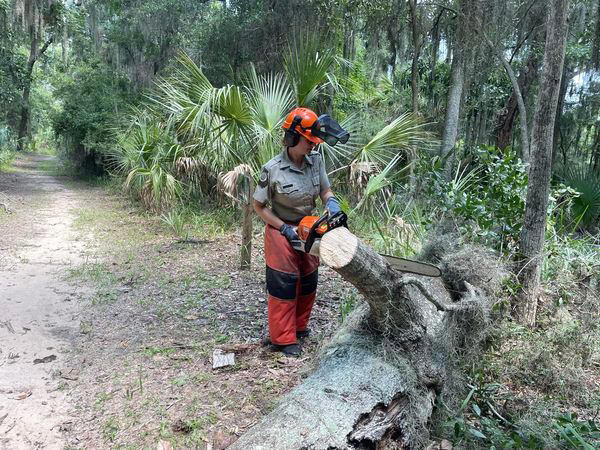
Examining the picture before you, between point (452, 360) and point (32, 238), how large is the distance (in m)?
7.77

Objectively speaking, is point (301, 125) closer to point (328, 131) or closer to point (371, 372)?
point (328, 131)

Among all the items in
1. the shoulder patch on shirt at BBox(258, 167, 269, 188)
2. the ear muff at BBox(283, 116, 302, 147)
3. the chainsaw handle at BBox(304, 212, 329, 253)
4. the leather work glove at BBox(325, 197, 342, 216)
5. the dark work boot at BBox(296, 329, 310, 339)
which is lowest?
the dark work boot at BBox(296, 329, 310, 339)

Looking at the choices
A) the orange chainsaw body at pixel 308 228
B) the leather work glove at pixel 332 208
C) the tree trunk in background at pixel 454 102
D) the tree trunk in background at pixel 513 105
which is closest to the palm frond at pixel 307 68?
the leather work glove at pixel 332 208

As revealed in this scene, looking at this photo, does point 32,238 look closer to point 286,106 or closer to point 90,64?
point 286,106

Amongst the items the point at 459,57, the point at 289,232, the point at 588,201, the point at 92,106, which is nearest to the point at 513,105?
the point at 459,57

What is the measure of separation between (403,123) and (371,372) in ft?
12.5

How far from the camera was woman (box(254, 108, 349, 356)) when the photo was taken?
10.8 feet

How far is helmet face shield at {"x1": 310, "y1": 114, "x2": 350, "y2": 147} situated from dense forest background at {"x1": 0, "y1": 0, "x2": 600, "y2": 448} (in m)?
1.84

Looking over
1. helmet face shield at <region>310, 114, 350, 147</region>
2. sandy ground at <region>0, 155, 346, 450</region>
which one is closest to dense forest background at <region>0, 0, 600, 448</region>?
sandy ground at <region>0, 155, 346, 450</region>

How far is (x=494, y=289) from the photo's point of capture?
375cm

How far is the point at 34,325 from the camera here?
14.7ft

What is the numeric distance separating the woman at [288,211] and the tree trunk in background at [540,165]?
1.81m

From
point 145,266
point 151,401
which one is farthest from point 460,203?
point 145,266

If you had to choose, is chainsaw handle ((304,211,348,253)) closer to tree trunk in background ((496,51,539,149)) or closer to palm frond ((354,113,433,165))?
palm frond ((354,113,433,165))
